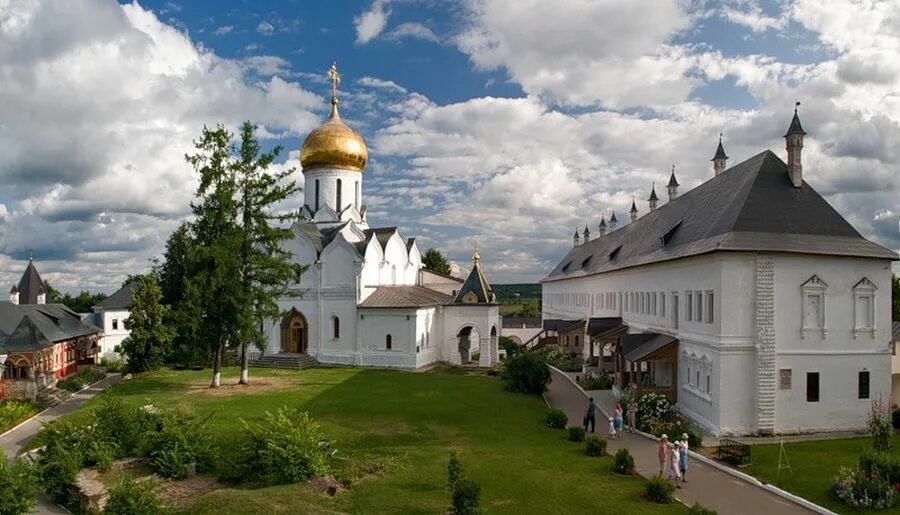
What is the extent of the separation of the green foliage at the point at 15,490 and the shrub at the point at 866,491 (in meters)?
17.2

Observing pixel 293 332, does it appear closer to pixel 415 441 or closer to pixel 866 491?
pixel 415 441

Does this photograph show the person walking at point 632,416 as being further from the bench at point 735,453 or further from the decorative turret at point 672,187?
the decorative turret at point 672,187

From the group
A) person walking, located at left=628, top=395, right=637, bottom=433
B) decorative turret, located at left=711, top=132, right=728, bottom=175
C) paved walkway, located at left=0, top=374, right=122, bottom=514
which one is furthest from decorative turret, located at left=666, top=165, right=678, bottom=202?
paved walkway, located at left=0, top=374, right=122, bottom=514

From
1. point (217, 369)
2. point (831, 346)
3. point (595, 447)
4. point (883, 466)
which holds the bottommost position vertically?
point (595, 447)

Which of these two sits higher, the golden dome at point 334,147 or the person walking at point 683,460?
the golden dome at point 334,147

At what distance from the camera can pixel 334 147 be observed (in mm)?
38500

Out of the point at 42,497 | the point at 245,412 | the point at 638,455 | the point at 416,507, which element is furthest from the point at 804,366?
the point at 42,497

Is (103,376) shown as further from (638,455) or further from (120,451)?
(638,455)

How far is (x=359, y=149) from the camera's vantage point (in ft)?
129

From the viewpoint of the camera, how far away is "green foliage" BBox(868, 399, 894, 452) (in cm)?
1606

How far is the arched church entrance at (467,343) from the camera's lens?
122 ft

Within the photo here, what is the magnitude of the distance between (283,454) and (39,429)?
1202 cm

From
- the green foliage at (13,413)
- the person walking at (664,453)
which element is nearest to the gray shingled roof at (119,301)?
the green foliage at (13,413)

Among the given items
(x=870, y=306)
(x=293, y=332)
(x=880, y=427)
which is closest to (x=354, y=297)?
(x=293, y=332)
